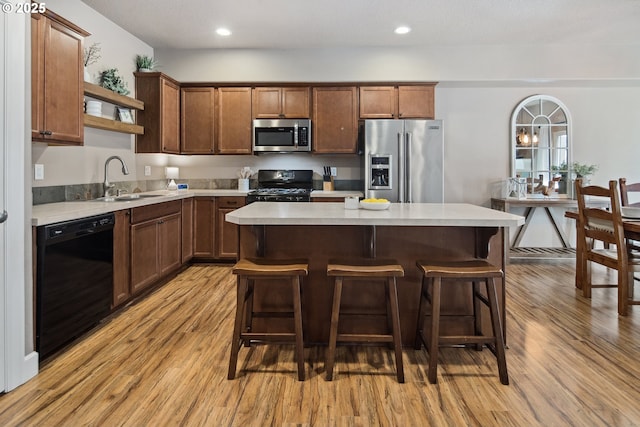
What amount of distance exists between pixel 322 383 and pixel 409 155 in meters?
3.27

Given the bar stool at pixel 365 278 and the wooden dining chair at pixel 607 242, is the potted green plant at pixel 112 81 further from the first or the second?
the wooden dining chair at pixel 607 242

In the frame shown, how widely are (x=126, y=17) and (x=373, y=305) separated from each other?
12.4ft

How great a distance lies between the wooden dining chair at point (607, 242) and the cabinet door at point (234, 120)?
3.72 m

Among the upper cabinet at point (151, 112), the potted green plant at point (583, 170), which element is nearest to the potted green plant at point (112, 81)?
the upper cabinet at point (151, 112)

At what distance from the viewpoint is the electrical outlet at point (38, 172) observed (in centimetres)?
302

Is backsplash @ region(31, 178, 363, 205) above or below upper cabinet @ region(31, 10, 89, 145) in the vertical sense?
below

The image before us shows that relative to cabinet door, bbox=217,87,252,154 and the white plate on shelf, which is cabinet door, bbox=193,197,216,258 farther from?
the white plate on shelf

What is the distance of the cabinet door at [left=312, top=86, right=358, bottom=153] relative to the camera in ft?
16.8

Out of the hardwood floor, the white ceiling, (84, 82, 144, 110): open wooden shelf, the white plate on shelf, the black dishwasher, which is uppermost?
the white ceiling

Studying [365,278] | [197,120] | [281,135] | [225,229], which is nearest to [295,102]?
[281,135]

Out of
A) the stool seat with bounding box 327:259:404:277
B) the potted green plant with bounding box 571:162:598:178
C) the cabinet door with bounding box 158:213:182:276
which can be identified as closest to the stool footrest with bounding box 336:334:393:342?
the stool seat with bounding box 327:259:404:277

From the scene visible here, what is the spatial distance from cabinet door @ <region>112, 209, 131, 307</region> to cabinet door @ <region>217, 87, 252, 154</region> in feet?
6.98

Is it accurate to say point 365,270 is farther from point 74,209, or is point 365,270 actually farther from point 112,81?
point 112,81

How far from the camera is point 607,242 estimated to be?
11.3 feet
